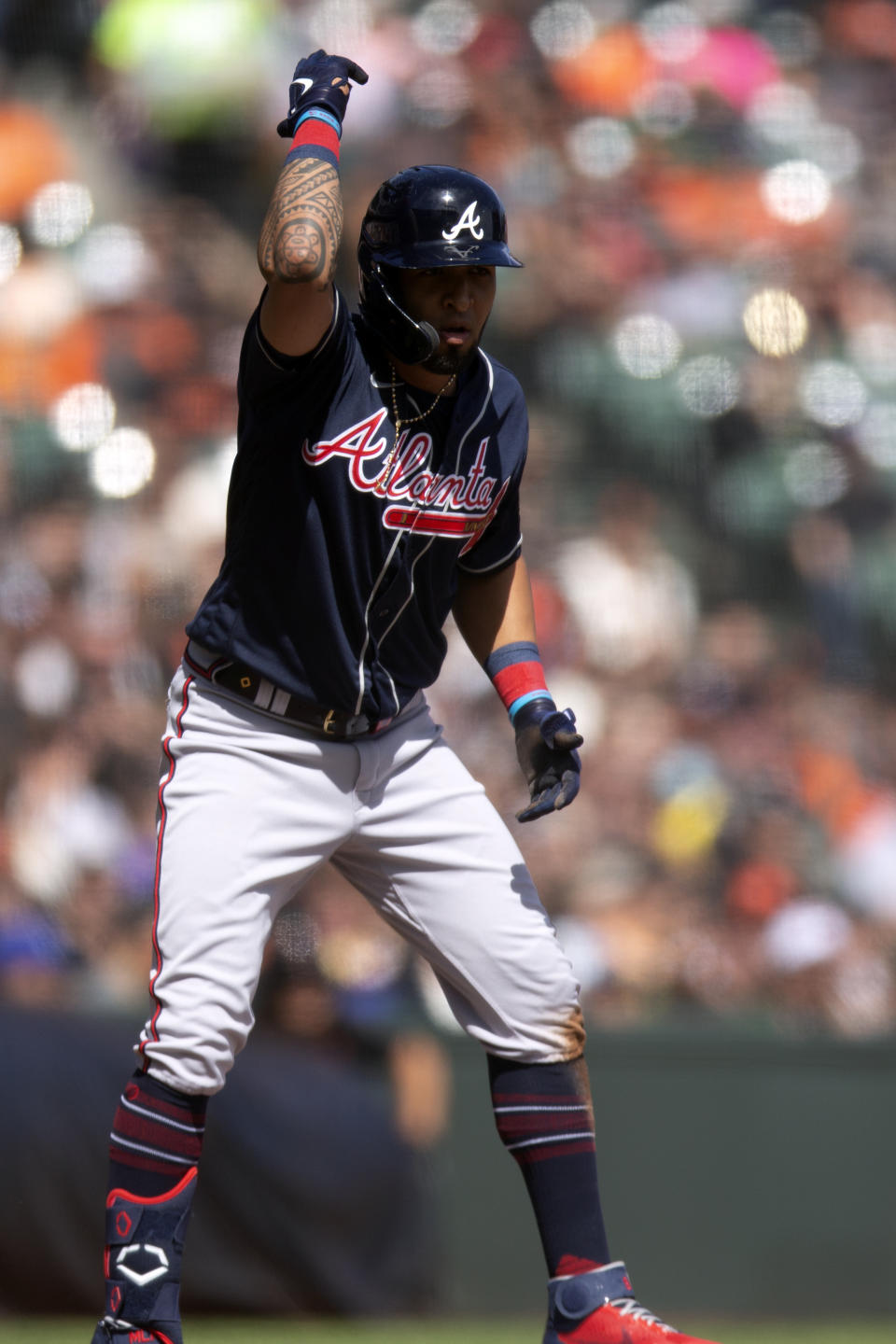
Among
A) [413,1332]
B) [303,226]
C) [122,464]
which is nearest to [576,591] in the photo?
[122,464]

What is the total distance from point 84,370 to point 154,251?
592 millimetres

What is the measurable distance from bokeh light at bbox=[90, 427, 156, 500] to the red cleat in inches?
144

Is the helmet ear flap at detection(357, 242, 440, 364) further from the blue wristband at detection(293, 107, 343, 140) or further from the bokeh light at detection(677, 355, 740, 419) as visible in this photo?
the bokeh light at detection(677, 355, 740, 419)

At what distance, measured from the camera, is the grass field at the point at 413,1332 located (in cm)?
395

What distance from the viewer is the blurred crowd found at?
5.21 metres

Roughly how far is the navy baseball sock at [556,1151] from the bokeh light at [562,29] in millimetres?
5032

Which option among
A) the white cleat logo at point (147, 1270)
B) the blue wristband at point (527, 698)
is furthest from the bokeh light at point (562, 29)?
the white cleat logo at point (147, 1270)

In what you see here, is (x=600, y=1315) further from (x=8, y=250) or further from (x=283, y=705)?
(x=8, y=250)

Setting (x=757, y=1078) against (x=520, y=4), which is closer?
(x=757, y=1078)

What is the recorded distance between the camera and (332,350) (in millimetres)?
2576

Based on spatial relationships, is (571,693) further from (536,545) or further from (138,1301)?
(138,1301)

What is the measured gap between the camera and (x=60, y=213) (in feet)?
20.1

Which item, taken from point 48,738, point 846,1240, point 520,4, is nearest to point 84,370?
point 48,738

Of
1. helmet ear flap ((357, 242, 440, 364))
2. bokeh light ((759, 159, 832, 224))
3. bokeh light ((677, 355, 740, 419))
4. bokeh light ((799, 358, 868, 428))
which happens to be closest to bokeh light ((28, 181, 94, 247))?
bokeh light ((677, 355, 740, 419))
